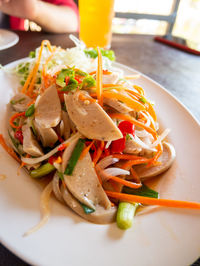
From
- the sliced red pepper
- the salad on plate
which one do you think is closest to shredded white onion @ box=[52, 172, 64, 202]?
the salad on plate

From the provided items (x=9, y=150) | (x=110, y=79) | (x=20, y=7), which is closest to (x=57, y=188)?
(x=9, y=150)

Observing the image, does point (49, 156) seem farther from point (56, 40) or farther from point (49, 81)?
point (56, 40)

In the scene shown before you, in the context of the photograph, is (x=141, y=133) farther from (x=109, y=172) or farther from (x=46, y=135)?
(x=46, y=135)

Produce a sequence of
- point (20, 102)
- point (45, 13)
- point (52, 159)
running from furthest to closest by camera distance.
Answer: point (45, 13)
point (20, 102)
point (52, 159)

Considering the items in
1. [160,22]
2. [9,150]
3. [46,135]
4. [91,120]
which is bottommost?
[160,22]

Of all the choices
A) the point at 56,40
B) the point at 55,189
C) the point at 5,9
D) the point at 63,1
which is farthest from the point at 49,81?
the point at 63,1

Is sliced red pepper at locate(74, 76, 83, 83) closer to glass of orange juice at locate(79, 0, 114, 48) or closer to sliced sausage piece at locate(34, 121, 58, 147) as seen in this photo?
sliced sausage piece at locate(34, 121, 58, 147)
